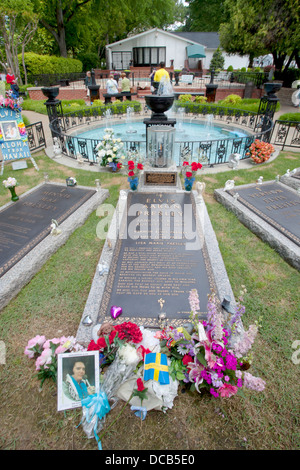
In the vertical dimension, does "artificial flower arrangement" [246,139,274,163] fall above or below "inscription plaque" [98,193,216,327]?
above

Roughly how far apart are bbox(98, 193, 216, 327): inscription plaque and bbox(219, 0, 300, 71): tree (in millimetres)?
20656

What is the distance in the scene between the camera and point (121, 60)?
38250 mm

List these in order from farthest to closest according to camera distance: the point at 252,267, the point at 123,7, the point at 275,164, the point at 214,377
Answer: the point at 123,7 → the point at 275,164 → the point at 252,267 → the point at 214,377

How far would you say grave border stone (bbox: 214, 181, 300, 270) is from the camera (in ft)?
17.0

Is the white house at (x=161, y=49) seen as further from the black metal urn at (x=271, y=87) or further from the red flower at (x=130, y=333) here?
the red flower at (x=130, y=333)

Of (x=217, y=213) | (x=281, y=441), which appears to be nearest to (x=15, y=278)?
(x=281, y=441)

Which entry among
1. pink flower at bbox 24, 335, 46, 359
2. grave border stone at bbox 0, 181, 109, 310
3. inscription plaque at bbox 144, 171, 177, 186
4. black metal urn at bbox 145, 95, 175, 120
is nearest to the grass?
grave border stone at bbox 0, 181, 109, 310

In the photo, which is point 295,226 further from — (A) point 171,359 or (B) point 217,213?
(A) point 171,359

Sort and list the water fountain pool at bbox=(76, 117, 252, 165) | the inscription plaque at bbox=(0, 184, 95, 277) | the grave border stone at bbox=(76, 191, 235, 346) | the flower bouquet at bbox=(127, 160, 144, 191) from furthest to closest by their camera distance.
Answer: the water fountain pool at bbox=(76, 117, 252, 165), the flower bouquet at bbox=(127, 160, 144, 191), the inscription plaque at bbox=(0, 184, 95, 277), the grave border stone at bbox=(76, 191, 235, 346)

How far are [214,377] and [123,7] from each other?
3951cm

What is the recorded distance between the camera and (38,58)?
1035 inches

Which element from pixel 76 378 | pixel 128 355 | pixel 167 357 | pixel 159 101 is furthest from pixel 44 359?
pixel 159 101

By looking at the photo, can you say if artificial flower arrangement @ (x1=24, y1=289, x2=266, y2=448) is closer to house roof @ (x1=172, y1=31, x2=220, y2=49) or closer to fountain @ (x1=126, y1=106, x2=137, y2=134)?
fountain @ (x1=126, y1=106, x2=137, y2=134)

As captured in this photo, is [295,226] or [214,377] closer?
[214,377]
